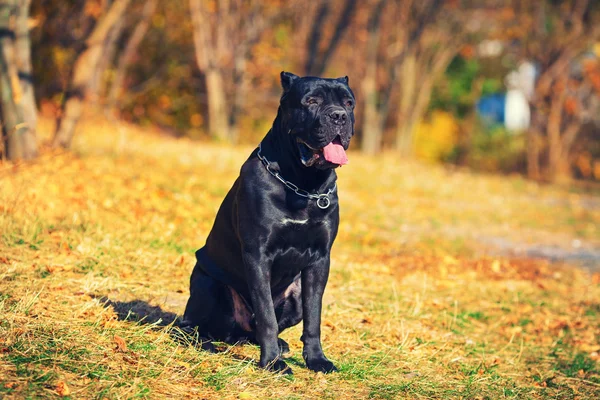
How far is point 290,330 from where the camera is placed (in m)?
5.43

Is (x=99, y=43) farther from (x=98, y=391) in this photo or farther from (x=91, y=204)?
(x=98, y=391)

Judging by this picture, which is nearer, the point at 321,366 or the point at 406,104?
the point at 321,366

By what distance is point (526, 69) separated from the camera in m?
28.0

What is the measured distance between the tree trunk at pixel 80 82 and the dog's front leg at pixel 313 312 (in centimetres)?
686

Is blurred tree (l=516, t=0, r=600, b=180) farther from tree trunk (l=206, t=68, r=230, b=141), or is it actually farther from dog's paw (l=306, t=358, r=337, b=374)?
dog's paw (l=306, t=358, r=337, b=374)

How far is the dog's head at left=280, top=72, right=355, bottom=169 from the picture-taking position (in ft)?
Result: 14.0

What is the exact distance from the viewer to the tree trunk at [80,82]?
1066cm

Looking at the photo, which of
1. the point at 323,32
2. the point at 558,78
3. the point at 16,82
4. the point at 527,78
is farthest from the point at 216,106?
the point at 527,78

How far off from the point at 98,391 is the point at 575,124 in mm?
17226

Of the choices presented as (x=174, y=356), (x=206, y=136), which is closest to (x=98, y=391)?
(x=174, y=356)

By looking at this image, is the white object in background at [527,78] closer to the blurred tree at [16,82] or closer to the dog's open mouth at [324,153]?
the blurred tree at [16,82]

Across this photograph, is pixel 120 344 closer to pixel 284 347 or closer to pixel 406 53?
pixel 284 347

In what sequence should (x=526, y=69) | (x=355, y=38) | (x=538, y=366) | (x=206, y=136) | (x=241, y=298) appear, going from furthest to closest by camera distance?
(x=526, y=69) → (x=355, y=38) → (x=206, y=136) → (x=538, y=366) → (x=241, y=298)

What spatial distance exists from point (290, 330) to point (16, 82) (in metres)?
5.29
